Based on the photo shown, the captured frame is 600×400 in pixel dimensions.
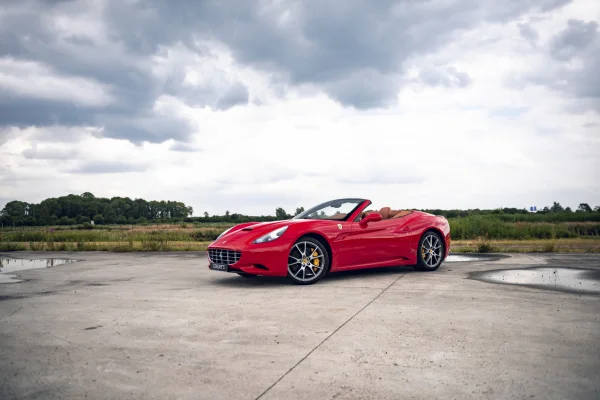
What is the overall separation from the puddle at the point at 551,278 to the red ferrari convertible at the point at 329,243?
1.16 metres

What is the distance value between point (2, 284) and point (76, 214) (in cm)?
10023

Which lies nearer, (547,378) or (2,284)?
(547,378)

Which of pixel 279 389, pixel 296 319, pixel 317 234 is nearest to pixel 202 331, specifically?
pixel 296 319

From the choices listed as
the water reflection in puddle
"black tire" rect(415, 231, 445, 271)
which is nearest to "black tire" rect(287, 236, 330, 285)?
"black tire" rect(415, 231, 445, 271)

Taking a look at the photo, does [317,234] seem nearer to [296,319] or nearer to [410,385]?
[296,319]

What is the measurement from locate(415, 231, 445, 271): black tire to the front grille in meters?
3.33

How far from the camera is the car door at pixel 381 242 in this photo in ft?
26.2

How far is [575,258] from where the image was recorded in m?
11.3

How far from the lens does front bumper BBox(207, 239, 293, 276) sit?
7273mm

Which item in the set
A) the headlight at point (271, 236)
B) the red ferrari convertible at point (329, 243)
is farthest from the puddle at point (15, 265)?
the headlight at point (271, 236)

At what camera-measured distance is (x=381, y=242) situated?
8.23 metres

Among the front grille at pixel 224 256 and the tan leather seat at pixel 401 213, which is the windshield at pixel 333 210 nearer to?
the tan leather seat at pixel 401 213

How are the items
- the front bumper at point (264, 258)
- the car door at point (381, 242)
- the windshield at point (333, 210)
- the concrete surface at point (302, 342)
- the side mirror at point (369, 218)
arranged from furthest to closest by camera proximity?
1. the windshield at point (333, 210)
2. the car door at point (381, 242)
3. the side mirror at point (369, 218)
4. the front bumper at point (264, 258)
5. the concrete surface at point (302, 342)

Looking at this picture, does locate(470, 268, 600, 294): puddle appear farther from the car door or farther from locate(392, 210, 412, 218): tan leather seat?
locate(392, 210, 412, 218): tan leather seat
